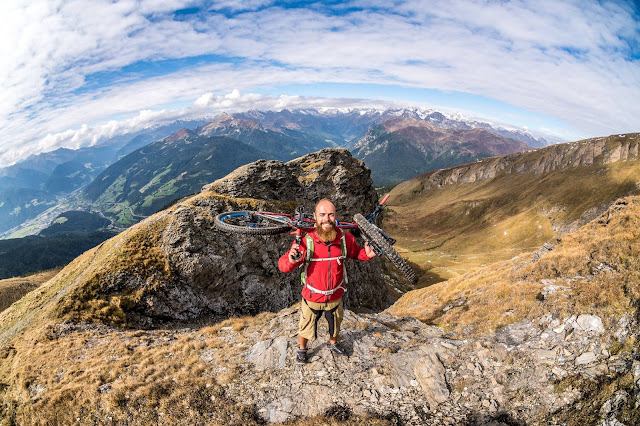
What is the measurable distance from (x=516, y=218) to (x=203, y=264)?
184m

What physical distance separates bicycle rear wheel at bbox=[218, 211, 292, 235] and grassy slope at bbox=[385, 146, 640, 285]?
86773 mm

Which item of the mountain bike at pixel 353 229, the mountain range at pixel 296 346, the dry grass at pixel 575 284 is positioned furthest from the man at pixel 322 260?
the dry grass at pixel 575 284

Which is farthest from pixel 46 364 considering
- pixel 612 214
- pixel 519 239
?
pixel 519 239

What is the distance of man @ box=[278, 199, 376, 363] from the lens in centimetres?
864

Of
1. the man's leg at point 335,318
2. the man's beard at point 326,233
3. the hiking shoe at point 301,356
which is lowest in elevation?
the hiking shoe at point 301,356

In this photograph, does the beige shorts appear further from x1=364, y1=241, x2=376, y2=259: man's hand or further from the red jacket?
x1=364, y1=241, x2=376, y2=259: man's hand

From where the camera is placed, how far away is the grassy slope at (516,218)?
128 metres

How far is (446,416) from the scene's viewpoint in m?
7.75

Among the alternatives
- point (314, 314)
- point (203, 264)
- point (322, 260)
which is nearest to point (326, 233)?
point (322, 260)

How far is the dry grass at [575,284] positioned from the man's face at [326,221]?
9200mm

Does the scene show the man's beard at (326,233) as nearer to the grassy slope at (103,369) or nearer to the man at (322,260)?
the man at (322,260)

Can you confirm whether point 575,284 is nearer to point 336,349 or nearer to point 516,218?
point 336,349

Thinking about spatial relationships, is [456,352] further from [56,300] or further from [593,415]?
[56,300]

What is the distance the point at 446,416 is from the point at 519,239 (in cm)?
16761
